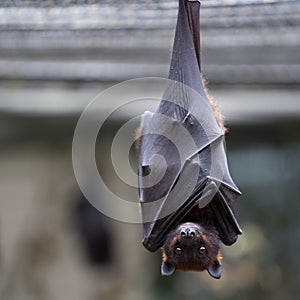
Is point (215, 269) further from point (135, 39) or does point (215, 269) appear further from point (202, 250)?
point (135, 39)

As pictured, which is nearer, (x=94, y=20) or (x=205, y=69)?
(x=94, y=20)

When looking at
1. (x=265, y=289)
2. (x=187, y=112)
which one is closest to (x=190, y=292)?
(x=265, y=289)

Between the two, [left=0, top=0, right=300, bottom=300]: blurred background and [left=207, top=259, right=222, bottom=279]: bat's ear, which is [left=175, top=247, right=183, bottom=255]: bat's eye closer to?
[left=207, top=259, right=222, bottom=279]: bat's ear

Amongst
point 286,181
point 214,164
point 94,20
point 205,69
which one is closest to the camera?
point 214,164

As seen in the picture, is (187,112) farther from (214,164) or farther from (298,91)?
(298,91)

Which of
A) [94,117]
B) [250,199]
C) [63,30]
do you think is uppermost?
[63,30]

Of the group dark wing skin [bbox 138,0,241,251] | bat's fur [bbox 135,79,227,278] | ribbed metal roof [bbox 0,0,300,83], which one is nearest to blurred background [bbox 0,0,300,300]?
ribbed metal roof [bbox 0,0,300,83]

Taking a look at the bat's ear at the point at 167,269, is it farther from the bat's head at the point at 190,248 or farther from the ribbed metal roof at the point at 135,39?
the ribbed metal roof at the point at 135,39

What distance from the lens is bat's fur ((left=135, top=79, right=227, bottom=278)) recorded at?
2.49 metres

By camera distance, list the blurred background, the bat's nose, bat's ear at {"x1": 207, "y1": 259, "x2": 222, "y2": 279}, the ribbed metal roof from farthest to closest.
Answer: the blurred background
the ribbed metal roof
bat's ear at {"x1": 207, "y1": 259, "x2": 222, "y2": 279}
the bat's nose

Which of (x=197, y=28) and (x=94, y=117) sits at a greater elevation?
(x=197, y=28)

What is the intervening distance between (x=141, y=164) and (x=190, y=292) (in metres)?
4.48

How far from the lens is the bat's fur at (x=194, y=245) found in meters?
2.49

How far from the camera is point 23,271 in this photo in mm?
7363
